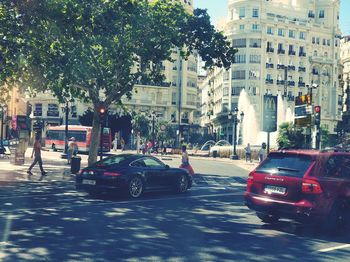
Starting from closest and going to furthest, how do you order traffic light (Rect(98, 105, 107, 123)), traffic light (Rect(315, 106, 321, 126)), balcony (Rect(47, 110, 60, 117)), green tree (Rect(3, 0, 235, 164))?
green tree (Rect(3, 0, 235, 164)) < traffic light (Rect(315, 106, 321, 126)) < traffic light (Rect(98, 105, 107, 123)) < balcony (Rect(47, 110, 60, 117))

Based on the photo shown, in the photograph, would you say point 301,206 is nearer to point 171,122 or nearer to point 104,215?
point 104,215

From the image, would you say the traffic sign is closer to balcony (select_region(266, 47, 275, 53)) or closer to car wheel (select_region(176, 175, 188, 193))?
car wheel (select_region(176, 175, 188, 193))

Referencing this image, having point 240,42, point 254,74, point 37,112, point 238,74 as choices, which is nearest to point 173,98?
point 238,74

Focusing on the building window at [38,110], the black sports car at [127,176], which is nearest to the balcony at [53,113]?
the building window at [38,110]

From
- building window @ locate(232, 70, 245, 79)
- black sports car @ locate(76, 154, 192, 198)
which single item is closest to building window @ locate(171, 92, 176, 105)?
building window @ locate(232, 70, 245, 79)

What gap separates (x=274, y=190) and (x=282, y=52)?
250ft

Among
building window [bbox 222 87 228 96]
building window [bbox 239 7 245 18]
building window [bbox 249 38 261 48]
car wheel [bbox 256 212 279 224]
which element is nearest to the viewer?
car wheel [bbox 256 212 279 224]

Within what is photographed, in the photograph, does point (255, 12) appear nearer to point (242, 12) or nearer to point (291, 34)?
point (242, 12)

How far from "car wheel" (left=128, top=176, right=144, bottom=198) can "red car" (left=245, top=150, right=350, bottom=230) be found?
4446 mm

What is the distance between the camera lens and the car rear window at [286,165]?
329 inches

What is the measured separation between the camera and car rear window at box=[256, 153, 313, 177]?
8.35 metres

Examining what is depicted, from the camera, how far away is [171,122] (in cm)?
7106

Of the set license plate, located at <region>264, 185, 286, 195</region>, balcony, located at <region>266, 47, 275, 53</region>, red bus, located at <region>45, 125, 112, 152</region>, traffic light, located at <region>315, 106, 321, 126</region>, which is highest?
balcony, located at <region>266, 47, 275, 53</region>

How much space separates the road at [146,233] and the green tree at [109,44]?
744cm
